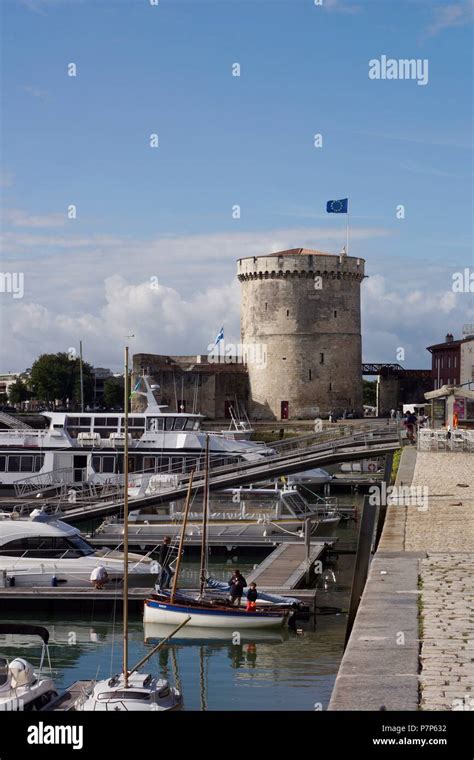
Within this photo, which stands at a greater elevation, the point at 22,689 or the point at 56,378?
the point at 56,378

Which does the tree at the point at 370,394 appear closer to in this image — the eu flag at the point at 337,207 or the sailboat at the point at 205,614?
the eu flag at the point at 337,207

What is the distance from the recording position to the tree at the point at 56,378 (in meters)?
94.9

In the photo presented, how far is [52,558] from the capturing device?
84.2ft

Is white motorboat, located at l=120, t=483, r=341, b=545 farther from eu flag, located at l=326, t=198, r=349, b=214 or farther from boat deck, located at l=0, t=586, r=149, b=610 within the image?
eu flag, located at l=326, t=198, r=349, b=214

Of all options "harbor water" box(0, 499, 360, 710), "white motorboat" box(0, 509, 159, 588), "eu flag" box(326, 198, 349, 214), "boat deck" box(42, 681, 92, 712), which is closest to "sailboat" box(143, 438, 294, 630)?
"harbor water" box(0, 499, 360, 710)

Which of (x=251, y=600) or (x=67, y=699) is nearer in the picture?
(x=67, y=699)

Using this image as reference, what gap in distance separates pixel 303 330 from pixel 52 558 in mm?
47386

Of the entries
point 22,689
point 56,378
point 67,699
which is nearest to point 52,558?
point 67,699

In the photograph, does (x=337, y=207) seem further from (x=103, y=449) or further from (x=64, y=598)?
(x=64, y=598)

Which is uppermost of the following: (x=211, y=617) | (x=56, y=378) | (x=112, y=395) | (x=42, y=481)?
(x=56, y=378)

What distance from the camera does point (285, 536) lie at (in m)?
31.9

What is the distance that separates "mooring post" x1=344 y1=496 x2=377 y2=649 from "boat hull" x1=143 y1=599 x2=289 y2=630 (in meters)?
2.64

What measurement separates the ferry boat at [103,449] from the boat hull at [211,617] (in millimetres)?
18248

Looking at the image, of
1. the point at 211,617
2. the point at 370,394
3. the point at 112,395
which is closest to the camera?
the point at 211,617
